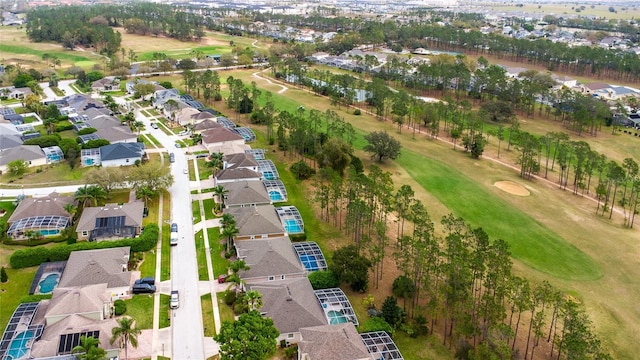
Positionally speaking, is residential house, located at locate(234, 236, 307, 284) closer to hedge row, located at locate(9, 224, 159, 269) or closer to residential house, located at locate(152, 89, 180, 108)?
hedge row, located at locate(9, 224, 159, 269)

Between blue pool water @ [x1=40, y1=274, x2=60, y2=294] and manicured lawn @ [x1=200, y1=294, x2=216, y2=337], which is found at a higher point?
blue pool water @ [x1=40, y1=274, x2=60, y2=294]

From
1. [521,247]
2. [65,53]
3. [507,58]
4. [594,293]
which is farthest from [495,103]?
[65,53]

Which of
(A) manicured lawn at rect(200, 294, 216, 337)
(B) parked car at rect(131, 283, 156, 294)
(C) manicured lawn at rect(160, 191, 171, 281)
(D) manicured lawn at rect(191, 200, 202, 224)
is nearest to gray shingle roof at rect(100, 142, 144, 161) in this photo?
(C) manicured lawn at rect(160, 191, 171, 281)

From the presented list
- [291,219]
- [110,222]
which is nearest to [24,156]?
[110,222]

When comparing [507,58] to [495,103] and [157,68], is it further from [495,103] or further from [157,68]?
[157,68]

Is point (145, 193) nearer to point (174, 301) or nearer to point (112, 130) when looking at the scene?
point (174, 301)

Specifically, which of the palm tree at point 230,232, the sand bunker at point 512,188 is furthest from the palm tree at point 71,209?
the sand bunker at point 512,188

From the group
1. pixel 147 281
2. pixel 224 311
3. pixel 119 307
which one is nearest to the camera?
pixel 119 307
